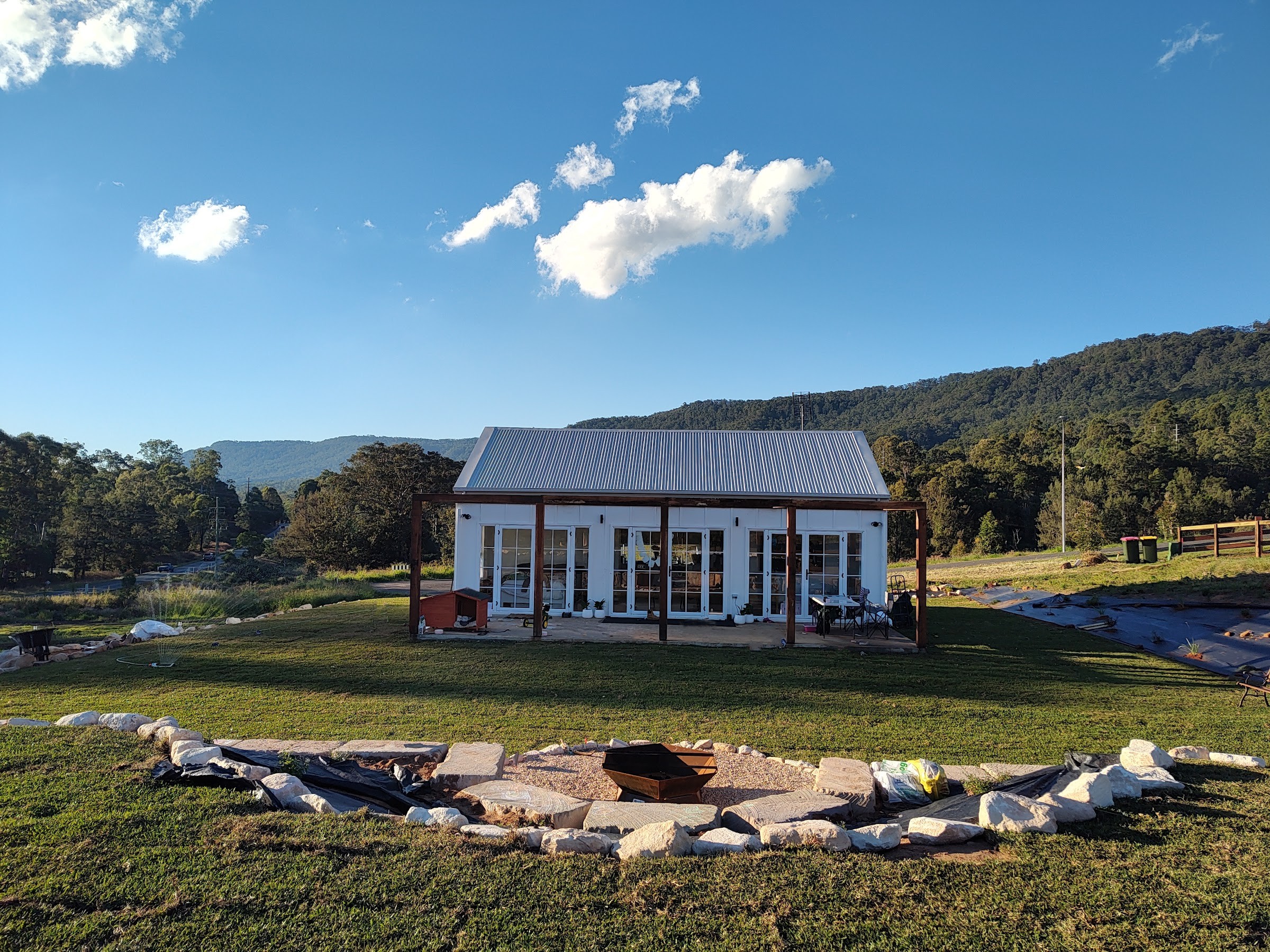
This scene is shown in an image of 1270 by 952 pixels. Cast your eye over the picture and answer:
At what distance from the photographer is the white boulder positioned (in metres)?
3.50


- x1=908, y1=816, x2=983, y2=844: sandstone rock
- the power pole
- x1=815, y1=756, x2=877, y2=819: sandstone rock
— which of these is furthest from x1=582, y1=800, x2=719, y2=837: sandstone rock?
the power pole

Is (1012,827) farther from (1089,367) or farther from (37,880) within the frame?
(1089,367)

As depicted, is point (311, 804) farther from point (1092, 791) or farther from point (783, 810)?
point (1092, 791)

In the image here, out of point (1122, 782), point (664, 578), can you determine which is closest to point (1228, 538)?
point (664, 578)

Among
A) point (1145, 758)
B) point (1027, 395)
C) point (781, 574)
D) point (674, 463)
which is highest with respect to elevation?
point (1027, 395)

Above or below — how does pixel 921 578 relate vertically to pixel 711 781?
above

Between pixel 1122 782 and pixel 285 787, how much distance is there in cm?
528

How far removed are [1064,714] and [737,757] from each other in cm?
388

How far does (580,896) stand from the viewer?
3074 mm

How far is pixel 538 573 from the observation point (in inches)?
444

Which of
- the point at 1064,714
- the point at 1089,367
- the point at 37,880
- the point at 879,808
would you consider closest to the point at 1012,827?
the point at 879,808

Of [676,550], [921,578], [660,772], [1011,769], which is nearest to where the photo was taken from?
[660,772]

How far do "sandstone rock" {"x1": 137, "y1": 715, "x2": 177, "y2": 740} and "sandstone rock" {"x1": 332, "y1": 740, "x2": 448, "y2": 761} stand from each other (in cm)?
128

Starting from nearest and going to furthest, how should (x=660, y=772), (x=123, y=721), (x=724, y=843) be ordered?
(x=724, y=843) → (x=660, y=772) → (x=123, y=721)
